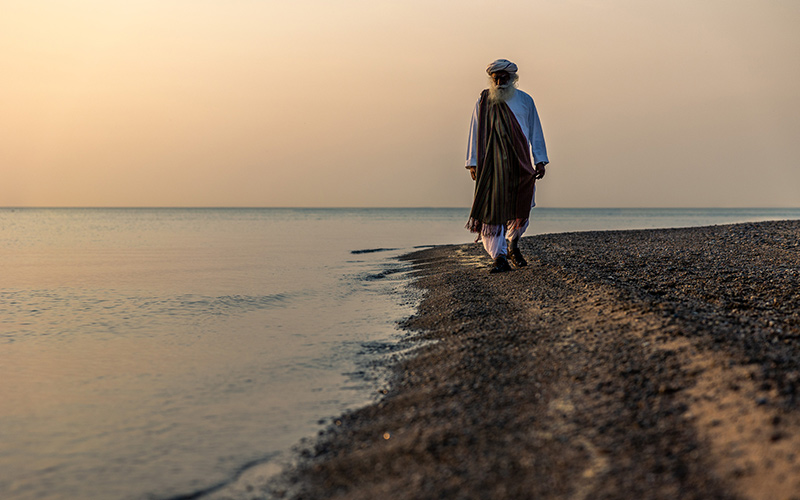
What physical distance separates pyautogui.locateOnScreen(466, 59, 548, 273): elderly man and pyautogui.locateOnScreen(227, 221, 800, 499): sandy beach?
241 centimetres

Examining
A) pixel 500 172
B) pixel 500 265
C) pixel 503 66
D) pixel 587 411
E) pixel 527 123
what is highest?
pixel 503 66

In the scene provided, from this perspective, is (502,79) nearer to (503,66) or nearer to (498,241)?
(503,66)

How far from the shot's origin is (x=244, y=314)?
251 inches

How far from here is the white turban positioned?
681 cm

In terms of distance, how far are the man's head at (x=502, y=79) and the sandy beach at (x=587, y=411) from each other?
312 cm

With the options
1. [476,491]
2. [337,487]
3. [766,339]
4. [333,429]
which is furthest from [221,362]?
[766,339]

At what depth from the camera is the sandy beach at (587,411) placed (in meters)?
1.95

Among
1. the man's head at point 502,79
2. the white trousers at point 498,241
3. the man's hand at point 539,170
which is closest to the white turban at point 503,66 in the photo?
the man's head at point 502,79

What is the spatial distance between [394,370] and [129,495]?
1.88 m

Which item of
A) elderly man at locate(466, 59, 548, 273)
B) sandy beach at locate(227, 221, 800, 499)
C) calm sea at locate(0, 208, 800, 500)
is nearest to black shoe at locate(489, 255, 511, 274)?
elderly man at locate(466, 59, 548, 273)

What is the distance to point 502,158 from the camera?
23.3 ft

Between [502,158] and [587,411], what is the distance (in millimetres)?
4954

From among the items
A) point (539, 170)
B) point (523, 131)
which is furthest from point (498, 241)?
point (523, 131)

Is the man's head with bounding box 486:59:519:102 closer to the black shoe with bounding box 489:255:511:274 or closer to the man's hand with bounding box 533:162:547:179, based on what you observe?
the man's hand with bounding box 533:162:547:179
